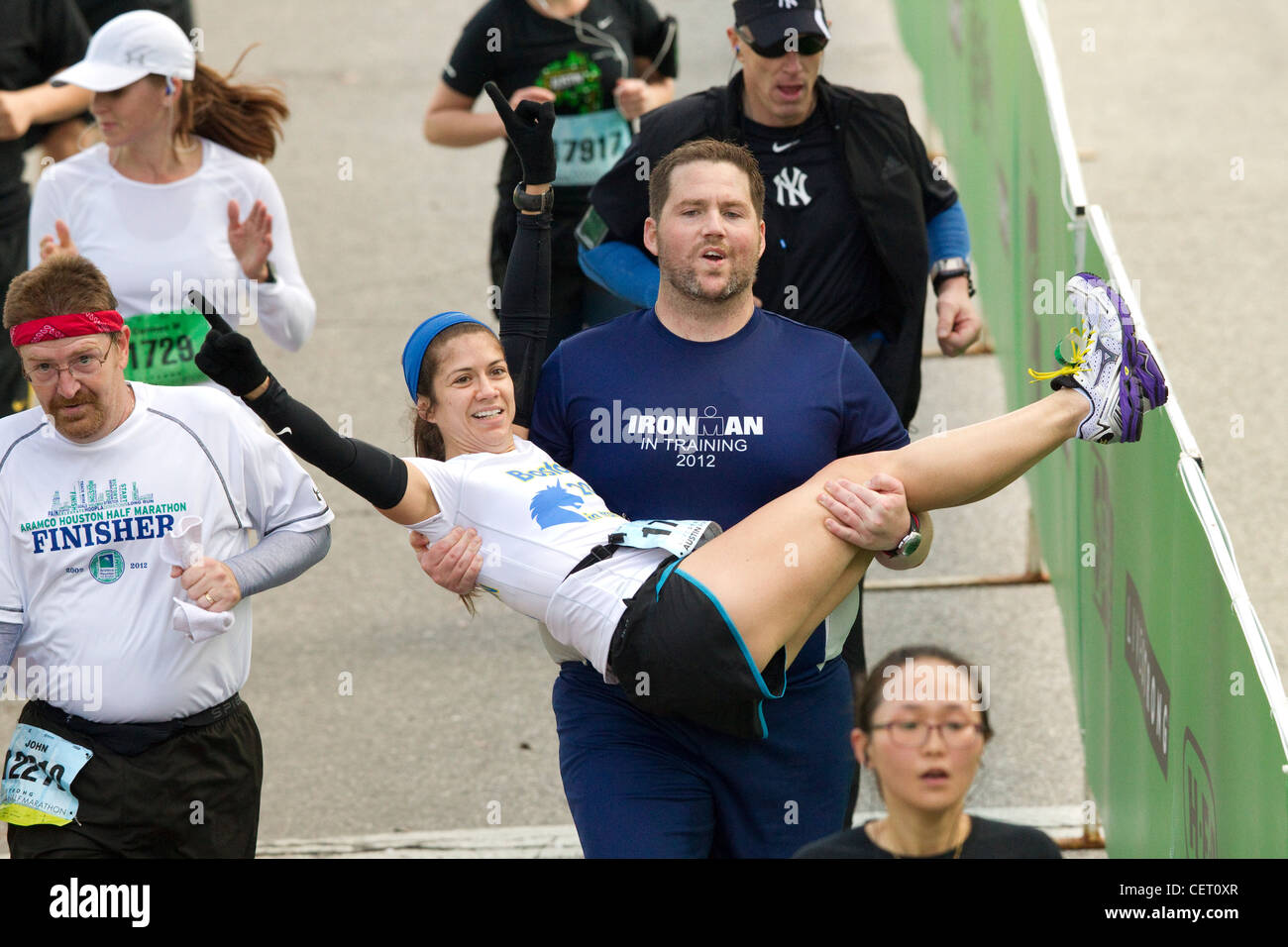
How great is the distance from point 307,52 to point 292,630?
817cm

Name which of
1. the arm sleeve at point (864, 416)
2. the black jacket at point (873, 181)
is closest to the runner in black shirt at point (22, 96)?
the black jacket at point (873, 181)

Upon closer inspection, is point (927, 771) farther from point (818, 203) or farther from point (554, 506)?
point (818, 203)

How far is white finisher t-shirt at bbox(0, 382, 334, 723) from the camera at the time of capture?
157 inches

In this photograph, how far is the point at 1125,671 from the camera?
15.1 ft

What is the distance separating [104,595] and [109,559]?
3.2 inches

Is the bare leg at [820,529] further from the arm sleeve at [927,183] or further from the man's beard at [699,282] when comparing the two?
the arm sleeve at [927,183]

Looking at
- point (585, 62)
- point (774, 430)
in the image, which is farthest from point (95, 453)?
point (585, 62)

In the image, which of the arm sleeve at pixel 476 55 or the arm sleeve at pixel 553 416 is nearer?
the arm sleeve at pixel 553 416

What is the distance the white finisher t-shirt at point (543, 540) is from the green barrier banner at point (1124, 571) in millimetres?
1143

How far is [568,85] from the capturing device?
637 centimetres

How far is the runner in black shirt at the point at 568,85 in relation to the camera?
632cm

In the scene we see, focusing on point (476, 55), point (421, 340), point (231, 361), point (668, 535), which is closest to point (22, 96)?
point (476, 55)

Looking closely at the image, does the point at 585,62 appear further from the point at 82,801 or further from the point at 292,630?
the point at 82,801

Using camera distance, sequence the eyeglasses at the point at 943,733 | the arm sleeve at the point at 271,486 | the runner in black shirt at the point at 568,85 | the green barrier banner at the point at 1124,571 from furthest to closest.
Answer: the runner in black shirt at the point at 568,85
the arm sleeve at the point at 271,486
the green barrier banner at the point at 1124,571
the eyeglasses at the point at 943,733
